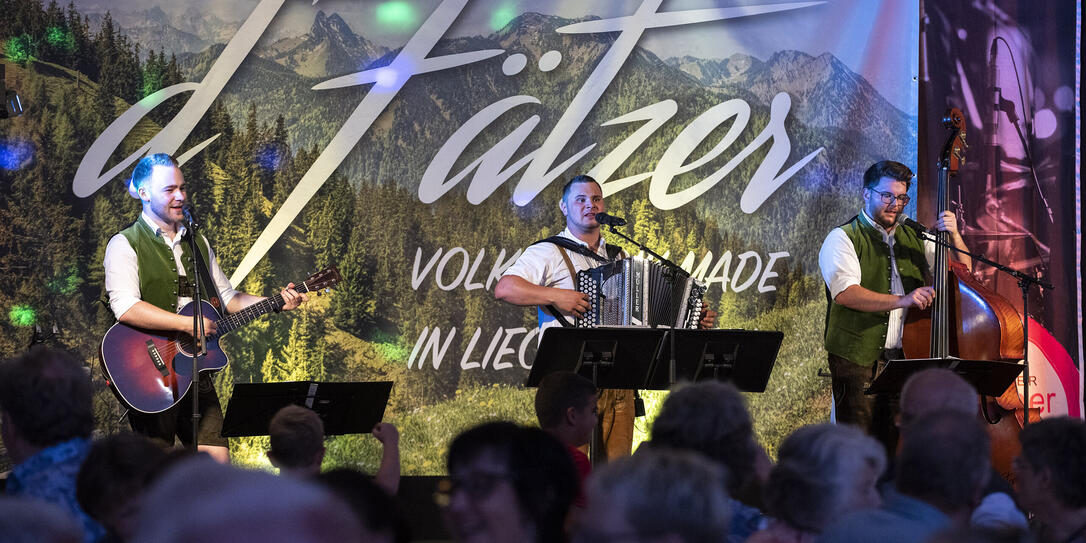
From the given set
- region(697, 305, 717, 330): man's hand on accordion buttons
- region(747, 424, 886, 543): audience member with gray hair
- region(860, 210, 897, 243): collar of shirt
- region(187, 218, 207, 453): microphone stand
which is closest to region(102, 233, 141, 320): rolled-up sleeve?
region(187, 218, 207, 453): microphone stand

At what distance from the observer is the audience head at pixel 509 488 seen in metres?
2.30

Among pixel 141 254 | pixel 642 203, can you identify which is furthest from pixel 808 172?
pixel 141 254

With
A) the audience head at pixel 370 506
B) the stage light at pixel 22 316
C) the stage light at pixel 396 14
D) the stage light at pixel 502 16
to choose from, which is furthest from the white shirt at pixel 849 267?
the audience head at pixel 370 506

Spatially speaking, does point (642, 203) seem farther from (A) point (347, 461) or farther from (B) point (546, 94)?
(A) point (347, 461)

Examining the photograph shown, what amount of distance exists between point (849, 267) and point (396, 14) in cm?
320

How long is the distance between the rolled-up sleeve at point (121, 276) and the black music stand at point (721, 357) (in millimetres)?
Result: 2563

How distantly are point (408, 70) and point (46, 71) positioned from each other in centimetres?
213

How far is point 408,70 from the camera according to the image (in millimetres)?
7309

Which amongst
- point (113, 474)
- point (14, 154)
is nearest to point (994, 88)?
point (14, 154)

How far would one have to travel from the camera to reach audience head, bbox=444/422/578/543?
230 centimetres

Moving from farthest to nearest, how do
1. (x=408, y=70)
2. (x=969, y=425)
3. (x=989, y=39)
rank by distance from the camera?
(x=989, y=39), (x=408, y=70), (x=969, y=425)

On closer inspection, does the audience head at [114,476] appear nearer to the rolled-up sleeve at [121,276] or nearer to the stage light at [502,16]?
the rolled-up sleeve at [121,276]

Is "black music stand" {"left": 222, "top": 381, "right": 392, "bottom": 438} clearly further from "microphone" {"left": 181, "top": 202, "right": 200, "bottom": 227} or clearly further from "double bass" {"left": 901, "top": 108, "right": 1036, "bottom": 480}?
"double bass" {"left": 901, "top": 108, "right": 1036, "bottom": 480}

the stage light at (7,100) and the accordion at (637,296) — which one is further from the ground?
the stage light at (7,100)
